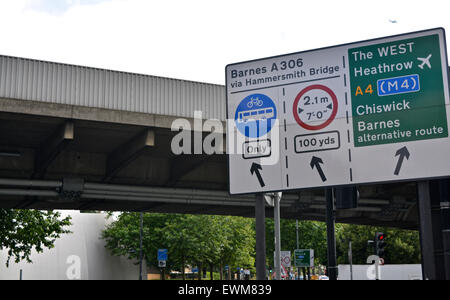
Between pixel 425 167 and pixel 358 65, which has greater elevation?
pixel 358 65

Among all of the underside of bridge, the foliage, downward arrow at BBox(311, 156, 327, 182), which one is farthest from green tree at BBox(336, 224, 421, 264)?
downward arrow at BBox(311, 156, 327, 182)

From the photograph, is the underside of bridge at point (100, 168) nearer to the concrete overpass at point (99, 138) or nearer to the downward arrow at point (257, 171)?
the concrete overpass at point (99, 138)

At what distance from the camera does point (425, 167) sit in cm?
826

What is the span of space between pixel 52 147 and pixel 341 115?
12.4 m

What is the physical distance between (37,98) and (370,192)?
65.6 feet

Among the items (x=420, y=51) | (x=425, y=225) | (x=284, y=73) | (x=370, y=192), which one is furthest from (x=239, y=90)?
(x=370, y=192)

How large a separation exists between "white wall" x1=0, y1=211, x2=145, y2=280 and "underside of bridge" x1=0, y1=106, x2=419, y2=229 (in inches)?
1032

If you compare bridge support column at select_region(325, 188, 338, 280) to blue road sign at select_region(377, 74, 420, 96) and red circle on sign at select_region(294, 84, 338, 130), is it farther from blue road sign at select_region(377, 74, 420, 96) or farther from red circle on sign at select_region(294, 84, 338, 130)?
blue road sign at select_region(377, 74, 420, 96)

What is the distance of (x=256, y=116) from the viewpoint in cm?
921

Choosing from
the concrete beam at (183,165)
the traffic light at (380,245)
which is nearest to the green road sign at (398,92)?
the traffic light at (380,245)

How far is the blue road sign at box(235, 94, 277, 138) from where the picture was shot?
917 cm

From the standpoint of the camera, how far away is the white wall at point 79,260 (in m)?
51.9

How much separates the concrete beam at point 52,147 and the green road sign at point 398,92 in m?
10.5

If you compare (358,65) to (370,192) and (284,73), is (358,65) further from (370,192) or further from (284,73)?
(370,192)
